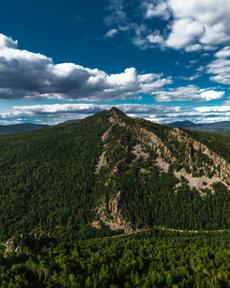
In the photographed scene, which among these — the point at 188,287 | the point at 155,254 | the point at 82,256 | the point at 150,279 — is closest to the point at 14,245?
the point at 82,256

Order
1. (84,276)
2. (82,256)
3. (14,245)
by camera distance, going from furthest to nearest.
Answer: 1. (14,245)
2. (82,256)
3. (84,276)

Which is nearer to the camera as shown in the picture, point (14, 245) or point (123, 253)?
point (123, 253)

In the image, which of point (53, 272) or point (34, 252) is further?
point (34, 252)

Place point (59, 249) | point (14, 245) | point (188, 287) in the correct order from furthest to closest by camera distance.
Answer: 1. point (14, 245)
2. point (59, 249)
3. point (188, 287)

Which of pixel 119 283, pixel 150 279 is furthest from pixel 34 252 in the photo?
pixel 150 279

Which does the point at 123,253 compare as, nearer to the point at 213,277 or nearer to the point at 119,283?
the point at 119,283

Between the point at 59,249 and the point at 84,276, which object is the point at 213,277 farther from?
the point at 59,249

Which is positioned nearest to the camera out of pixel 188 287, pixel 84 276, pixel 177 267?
pixel 188 287

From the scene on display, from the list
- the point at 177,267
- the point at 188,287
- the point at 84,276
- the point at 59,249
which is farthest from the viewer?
the point at 59,249
